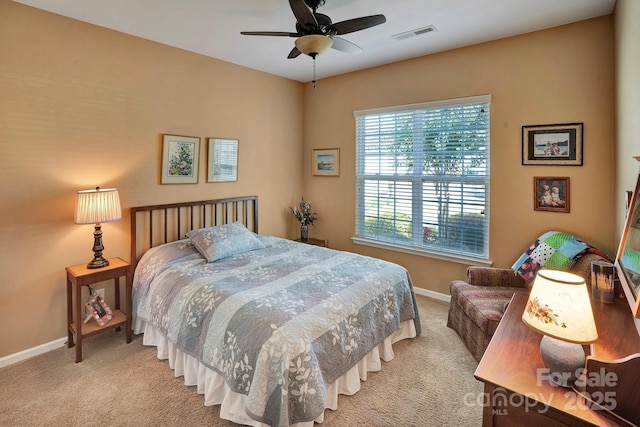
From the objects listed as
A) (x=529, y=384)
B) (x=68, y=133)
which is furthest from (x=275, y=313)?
(x=68, y=133)

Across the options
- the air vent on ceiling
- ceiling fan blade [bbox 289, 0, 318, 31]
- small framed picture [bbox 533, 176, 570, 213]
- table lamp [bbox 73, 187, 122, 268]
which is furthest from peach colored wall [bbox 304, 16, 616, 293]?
table lamp [bbox 73, 187, 122, 268]

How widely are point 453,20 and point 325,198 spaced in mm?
2702

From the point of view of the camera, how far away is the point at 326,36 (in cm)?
219

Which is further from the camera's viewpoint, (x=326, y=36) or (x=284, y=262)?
(x=284, y=262)

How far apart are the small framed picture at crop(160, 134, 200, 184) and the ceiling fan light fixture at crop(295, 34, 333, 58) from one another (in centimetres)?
192

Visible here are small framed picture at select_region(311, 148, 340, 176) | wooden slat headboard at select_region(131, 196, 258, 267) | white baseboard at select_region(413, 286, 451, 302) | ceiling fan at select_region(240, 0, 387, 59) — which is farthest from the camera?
small framed picture at select_region(311, 148, 340, 176)

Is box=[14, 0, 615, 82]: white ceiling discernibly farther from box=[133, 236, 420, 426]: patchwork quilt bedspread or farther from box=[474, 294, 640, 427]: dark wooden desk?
box=[474, 294, 640, 427]: dark wooden desk

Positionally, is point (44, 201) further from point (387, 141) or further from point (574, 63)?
point (574, 63)

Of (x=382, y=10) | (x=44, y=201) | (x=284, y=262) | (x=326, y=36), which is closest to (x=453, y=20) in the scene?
(x=382, y=10)

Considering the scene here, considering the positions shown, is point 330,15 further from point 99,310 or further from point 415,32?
point 99,310

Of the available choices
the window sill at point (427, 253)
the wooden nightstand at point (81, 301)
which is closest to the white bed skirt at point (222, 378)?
the wooden nightstand at point (81, 301)

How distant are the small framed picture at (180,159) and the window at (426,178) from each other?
82.5 inches

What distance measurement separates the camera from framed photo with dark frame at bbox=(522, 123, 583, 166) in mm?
→ 2912

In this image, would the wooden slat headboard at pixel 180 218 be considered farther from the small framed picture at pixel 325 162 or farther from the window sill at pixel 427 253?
the window sill at pixel 427 253
